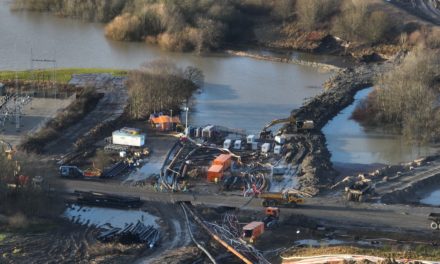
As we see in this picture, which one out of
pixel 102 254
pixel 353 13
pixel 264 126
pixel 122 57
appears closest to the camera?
pixel 102 254

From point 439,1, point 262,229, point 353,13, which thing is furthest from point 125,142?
point 439,1

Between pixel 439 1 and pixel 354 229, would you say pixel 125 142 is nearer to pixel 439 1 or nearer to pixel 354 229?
pixel 354 229

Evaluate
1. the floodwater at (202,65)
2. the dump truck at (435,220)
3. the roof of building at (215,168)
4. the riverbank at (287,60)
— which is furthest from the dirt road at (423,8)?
the dump truck at (435,220)

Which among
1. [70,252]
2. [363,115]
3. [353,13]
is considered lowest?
[70,252]

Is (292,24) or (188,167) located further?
(292,24)

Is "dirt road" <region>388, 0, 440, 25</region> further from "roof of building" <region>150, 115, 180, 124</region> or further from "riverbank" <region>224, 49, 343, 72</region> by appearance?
"roof of building" <region>150, 115, 180, 124</region>

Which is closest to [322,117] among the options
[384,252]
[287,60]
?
[384,252]

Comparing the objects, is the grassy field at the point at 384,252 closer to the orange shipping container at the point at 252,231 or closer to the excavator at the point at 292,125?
the orange shipping container at the point at 252,231
